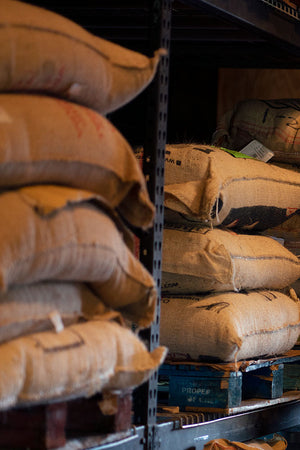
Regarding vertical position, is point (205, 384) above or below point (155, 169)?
below

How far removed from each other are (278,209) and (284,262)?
0.26m

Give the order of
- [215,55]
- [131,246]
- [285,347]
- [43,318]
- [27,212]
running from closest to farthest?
[27,212] < [43,318] < [131,246] < [285,347] < [215,55]

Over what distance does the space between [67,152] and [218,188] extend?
127cm

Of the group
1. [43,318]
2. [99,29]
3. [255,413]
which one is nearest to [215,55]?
[99,29]

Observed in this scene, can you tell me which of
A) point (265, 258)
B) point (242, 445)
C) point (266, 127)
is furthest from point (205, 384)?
point (266, 127)

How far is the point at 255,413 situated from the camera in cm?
375

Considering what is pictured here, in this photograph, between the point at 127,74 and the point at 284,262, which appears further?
the point at 284,262

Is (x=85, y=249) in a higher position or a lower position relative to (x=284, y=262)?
higher

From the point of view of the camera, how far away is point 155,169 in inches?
116

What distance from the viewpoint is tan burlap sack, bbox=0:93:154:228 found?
2.14 metres

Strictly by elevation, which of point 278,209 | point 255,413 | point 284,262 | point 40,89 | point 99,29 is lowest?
point 255,413

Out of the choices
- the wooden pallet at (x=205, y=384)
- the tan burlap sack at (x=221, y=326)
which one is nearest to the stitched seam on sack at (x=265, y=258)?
the tan burlap sack at (x=221, y=326)

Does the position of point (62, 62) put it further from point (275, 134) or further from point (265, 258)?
point (275, 134)

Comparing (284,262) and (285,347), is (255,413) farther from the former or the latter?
(284,262)
